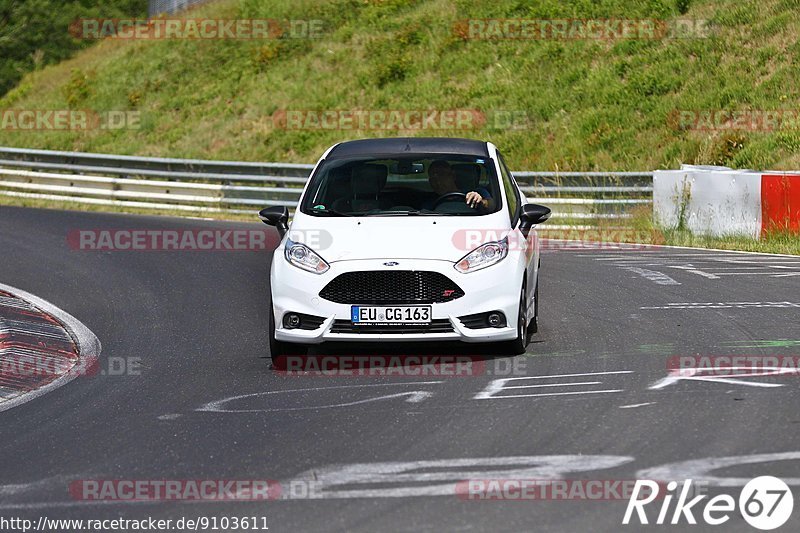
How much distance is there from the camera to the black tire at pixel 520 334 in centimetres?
997

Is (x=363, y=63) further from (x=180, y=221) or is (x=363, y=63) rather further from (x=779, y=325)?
(x=779, y=325)

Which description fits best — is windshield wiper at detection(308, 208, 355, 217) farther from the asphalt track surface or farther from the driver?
the asphalt track surface

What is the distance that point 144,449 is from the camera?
736cm

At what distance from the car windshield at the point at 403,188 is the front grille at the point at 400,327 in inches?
47.4

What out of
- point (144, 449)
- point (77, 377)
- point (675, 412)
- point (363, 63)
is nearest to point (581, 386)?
point (675, 412)

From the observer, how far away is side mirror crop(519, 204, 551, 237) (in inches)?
423

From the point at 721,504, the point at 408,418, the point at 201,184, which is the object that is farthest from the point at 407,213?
the point at 201,184

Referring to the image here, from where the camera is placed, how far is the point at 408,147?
37.1 ft

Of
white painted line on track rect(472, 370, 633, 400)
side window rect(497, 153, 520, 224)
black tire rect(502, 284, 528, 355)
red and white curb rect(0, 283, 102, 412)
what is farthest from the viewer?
side window rect(497, 153, 520, 224)

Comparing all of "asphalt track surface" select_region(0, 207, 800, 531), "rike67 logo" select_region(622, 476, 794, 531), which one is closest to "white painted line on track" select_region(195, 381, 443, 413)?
"asphalt track surface" select_region(0, 207, 800, 531)

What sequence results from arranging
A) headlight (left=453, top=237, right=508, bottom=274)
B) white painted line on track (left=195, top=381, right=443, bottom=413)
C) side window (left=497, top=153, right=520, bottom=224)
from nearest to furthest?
white painted line on track (left=195, top=381, right=443, bottom=413) → headlight (left=453, top=237, right=508, bottom=274) → side window (left=497, top=153, right=520, bottom=224)

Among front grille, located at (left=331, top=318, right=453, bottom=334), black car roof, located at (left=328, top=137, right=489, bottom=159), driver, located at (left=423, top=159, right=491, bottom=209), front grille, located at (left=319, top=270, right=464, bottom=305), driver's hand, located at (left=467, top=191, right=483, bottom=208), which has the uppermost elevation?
black car roof, located at (left=328, top=137, right=489, bottom=159)

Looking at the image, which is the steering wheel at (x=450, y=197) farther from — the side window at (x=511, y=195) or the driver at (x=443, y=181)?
the side window at (x=511, y=195)

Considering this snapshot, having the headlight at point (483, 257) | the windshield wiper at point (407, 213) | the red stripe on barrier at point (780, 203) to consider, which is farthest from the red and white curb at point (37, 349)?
the red stripe on barrier at point (780, 203)
